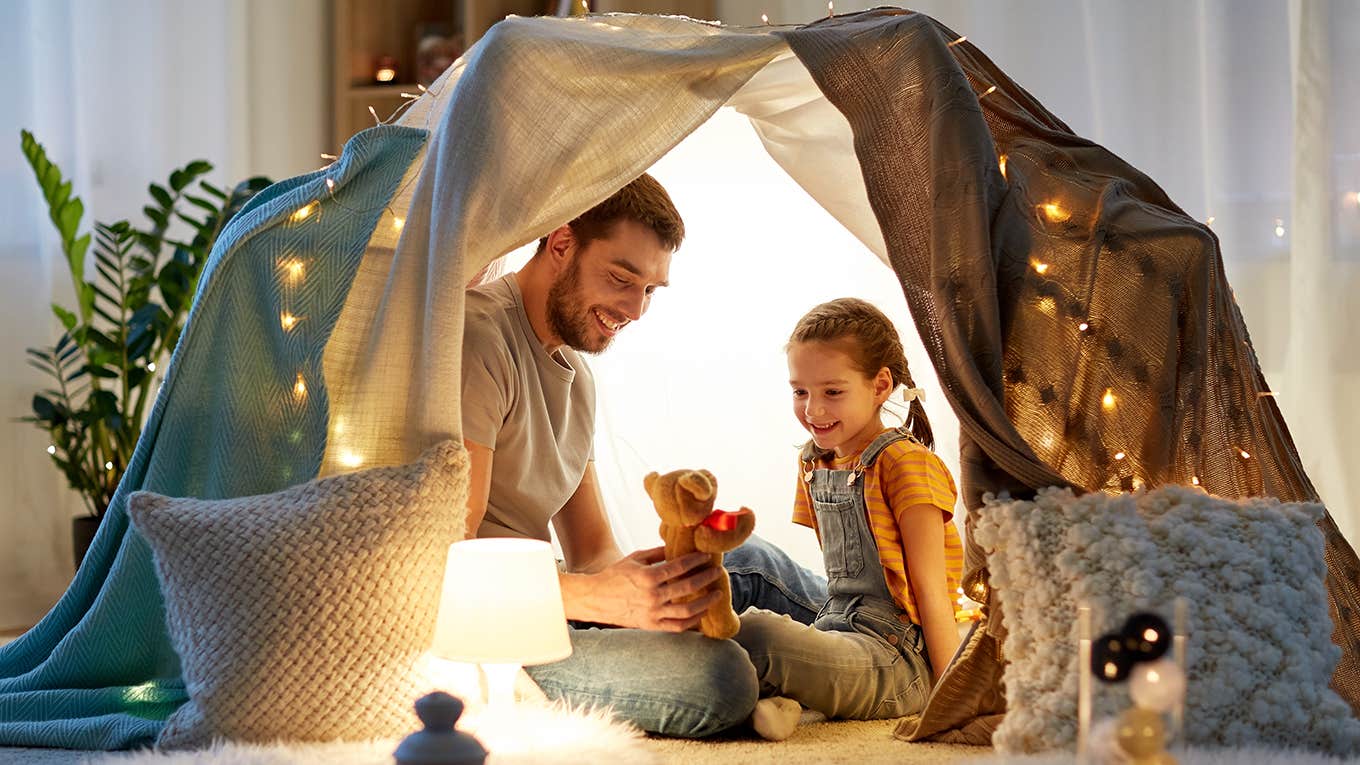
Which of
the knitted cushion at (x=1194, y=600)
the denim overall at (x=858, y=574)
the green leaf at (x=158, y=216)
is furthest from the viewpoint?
the green leaf at (x=158, y=216)

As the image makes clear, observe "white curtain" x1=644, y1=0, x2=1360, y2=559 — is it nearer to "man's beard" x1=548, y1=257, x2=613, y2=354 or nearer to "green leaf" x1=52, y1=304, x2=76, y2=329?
"man's beard" x1=548, y1=257, x2=613, y2=354

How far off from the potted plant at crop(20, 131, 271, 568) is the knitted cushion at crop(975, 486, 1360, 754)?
6.71ft

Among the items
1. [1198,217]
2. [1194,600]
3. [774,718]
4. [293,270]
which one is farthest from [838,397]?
[1198,217]

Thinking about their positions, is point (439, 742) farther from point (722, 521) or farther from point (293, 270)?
point (293, 270)

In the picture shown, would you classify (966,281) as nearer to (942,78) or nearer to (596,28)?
(942,78)

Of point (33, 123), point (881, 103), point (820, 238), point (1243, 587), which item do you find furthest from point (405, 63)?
point (1243, 587)

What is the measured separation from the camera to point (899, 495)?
6.85 ft

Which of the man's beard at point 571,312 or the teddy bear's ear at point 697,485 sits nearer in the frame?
the teddy bear's ear at point 697,485

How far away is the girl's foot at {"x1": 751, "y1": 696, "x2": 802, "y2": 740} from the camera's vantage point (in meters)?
1.88

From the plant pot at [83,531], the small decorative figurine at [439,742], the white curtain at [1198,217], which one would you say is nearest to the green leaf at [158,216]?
the plant pot at [83,531]

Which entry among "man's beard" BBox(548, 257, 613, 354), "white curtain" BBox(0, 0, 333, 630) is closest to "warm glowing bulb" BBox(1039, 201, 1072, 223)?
"man's beard" BBox(548, 257, 613, 354)

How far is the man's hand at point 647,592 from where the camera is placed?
185 centimetres

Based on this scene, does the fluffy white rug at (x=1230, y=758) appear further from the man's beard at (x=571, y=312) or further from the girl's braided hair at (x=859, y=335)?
the man's beard at (x=571, y=312)

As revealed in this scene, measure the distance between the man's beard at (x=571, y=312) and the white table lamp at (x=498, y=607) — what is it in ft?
1.72
